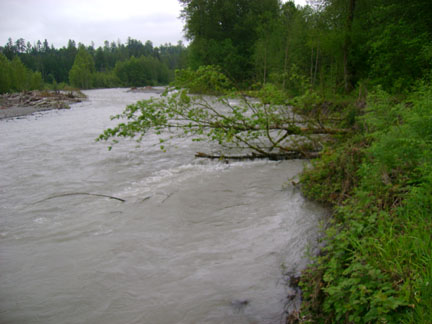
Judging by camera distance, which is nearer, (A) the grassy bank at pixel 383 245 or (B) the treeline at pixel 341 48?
(A) the grassy bank at pixel 383 245

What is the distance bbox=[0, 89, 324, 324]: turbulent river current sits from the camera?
3799 mm

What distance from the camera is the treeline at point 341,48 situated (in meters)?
13.5

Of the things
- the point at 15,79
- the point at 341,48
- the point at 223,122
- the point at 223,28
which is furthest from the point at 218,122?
the point at 15,79

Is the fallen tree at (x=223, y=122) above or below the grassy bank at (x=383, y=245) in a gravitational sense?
above

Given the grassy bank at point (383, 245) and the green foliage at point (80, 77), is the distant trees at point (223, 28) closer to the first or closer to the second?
the grassy bank at point (383, 245)

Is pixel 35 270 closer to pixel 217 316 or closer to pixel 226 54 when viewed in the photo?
pixel 217 316

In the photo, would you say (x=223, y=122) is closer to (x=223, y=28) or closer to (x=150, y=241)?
(x=150, y=241)

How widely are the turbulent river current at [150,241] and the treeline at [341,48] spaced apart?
381 cm

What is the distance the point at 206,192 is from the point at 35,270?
3905mm

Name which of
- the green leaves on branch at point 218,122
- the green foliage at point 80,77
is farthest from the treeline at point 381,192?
the green foliage at point 80,77

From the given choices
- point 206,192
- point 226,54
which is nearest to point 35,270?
point 206,192

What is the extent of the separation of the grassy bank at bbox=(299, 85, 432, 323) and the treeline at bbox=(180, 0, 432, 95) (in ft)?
15.1

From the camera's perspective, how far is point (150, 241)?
17.2ft

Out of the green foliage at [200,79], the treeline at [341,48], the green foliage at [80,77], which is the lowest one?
the green foliage at [200,79]
